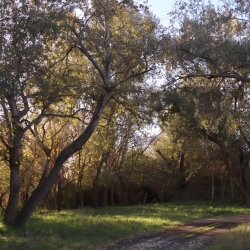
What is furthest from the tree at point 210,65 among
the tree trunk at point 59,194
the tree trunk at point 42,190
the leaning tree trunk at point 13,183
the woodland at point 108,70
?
the tree trunk at point 59,194

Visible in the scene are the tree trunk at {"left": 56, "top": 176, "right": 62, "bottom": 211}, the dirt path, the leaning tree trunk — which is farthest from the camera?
the tree trunk at {"left": 56, "top": 176, "right": 62, "bottom": 211}

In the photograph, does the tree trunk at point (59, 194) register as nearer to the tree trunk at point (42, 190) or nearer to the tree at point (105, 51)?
the tree at point (105, 51)

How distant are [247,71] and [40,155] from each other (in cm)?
1761

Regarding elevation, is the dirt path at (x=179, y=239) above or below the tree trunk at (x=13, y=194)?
below

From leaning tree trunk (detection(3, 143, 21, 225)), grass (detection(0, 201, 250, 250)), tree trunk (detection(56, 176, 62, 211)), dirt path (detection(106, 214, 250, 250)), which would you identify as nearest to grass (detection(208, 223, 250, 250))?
dirt path (detection(106, 214, 250, 250))

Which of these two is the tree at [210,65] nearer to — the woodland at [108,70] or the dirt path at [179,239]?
the woodland at [108,70]

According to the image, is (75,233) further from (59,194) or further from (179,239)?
(59,194)

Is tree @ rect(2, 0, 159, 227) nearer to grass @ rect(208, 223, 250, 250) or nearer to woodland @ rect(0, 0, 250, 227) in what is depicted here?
woodland @ rect(0, 0, 250, 227)

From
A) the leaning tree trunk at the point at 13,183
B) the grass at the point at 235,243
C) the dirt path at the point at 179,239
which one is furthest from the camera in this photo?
the leaning tree trunk at the point at 13,183

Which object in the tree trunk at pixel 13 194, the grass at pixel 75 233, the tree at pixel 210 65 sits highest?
the tree at pixel 210 65

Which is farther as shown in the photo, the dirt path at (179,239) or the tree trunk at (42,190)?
the tree trunk at (42,190)

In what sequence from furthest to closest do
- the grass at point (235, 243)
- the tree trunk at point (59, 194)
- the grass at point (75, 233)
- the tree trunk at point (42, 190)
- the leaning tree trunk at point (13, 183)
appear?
the tree trunk at point (59, 194)
the leaning tree trunk at point (13, 183)
the tree trunk at point (42, 190)
the grass at point (75, 233)
the grass at point (235, 243)

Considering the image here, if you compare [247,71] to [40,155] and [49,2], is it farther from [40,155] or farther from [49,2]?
[40,155]

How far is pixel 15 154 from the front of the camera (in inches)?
752
